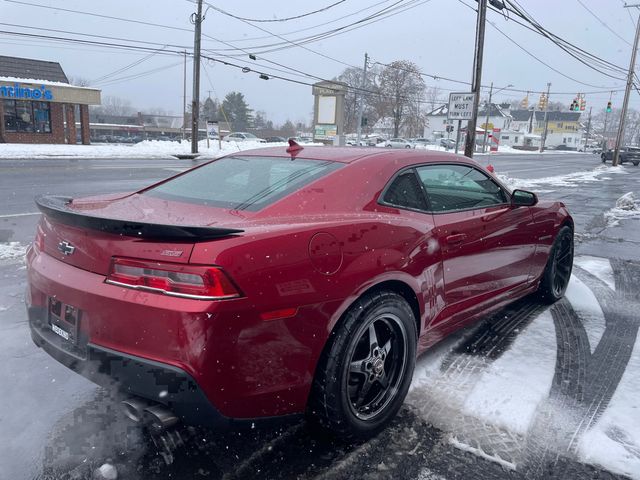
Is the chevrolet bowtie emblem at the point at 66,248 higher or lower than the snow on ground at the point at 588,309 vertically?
higher

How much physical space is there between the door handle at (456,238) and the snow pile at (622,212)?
25.5ft

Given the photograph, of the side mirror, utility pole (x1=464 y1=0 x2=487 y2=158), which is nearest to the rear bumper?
the side mirror

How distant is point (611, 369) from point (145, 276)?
3113 mm

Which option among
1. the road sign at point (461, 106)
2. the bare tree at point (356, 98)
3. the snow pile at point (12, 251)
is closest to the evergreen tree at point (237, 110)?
the bare tree at point (356, 98)

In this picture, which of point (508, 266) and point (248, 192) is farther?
point (508, 266)

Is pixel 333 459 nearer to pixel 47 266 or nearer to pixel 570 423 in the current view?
pixel 570 423

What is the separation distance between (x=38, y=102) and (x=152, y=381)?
33.7 m

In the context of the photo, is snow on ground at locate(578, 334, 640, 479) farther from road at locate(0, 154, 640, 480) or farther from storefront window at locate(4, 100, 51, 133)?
storefront window at locate(4, 100, 51, 133)

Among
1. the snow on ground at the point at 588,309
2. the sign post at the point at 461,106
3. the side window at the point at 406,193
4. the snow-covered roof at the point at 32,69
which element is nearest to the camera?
the side window at the point at 406,193

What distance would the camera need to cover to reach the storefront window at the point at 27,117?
1145 inches

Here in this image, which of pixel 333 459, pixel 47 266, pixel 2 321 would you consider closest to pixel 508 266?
pixel 333 459

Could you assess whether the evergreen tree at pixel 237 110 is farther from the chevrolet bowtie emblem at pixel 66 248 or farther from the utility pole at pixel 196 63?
the chevrolet bowtie emblem at pixel 66 248

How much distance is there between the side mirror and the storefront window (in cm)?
3260

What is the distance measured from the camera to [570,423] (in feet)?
8.88
